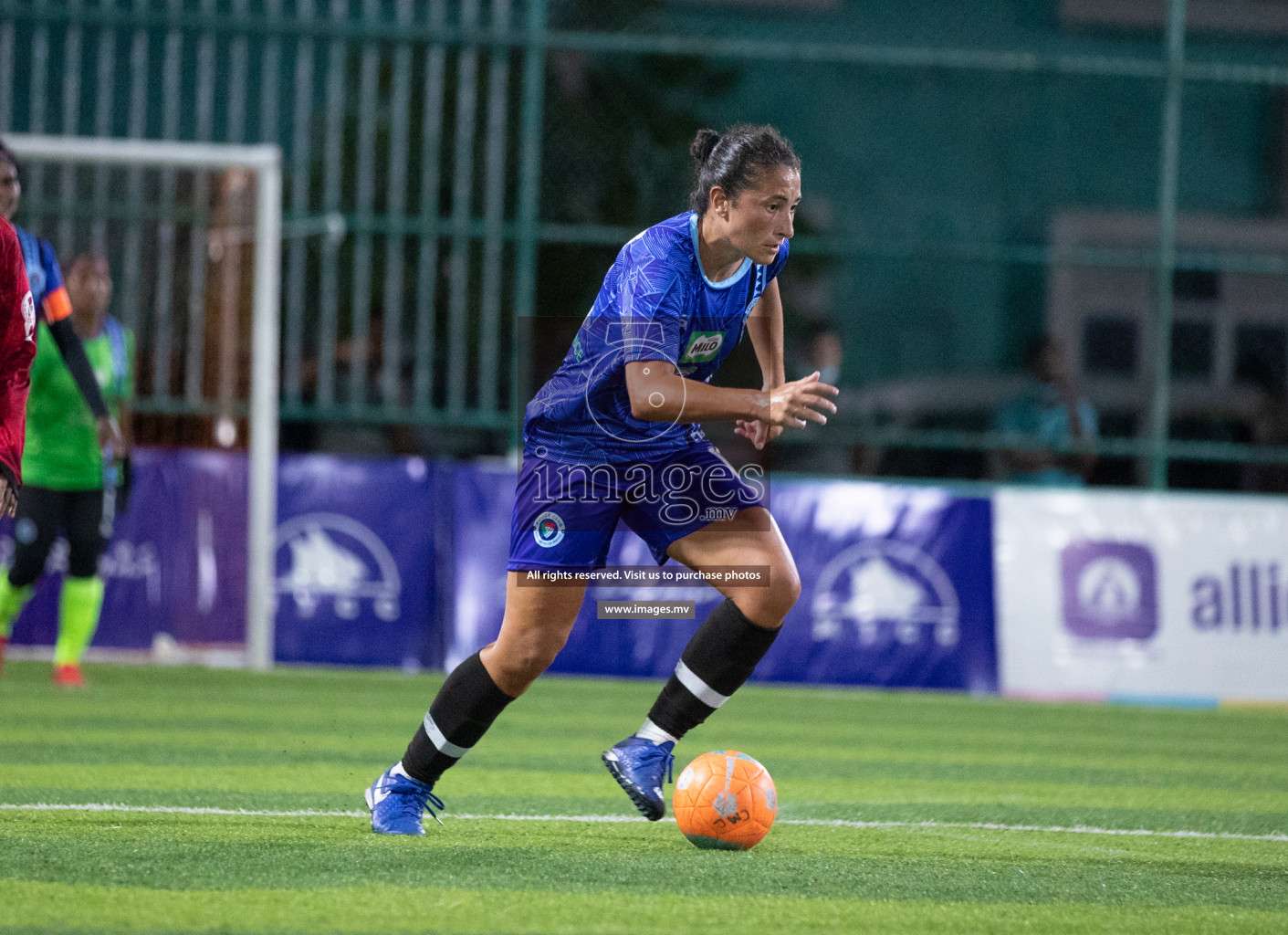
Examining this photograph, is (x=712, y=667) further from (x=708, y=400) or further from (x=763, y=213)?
(x=763, y=213)

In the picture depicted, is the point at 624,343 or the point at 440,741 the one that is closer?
the point at 624,343

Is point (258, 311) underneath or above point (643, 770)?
above

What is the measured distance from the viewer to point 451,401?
42.1 feet

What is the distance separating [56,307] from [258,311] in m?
3.88

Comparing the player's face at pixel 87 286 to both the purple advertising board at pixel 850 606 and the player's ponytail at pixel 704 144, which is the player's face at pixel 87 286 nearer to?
the purple advertising board at pixel 850 606

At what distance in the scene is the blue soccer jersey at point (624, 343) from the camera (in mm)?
4691

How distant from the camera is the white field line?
5420 millimetres

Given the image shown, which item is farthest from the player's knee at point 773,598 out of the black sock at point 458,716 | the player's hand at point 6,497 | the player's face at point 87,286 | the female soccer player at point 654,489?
the player's face at point 87,286

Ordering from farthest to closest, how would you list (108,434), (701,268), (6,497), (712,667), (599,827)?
(108,434)
(599,827)
(712,667)
(701,268)
(6,497)

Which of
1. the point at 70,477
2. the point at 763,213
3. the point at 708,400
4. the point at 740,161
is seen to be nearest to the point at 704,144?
Answer: the point at 740,161

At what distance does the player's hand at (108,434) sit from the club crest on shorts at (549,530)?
13.3 ft

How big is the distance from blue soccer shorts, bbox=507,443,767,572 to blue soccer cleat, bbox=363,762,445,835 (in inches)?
28.5

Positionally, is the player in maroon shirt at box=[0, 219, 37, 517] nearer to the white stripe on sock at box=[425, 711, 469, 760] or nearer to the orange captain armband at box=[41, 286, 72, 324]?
the white stripe on sock at box=[425, 711, 469, 760]

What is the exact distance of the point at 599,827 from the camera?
5.41 metres
